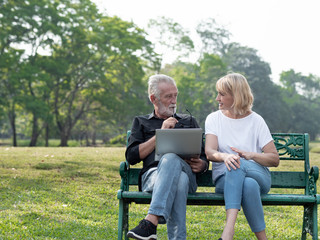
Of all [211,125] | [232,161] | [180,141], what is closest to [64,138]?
[211,125]

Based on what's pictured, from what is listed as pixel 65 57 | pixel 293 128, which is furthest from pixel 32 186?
pixel 293 128

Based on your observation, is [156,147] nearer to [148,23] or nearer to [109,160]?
[109,160]

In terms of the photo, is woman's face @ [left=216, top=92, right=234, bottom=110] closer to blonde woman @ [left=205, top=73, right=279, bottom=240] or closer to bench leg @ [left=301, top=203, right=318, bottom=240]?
blonde woman @ [left=205, top=73, right=279, bottom=240]

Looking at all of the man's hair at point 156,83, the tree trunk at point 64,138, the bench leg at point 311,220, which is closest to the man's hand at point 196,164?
the man's hair at point 156,83

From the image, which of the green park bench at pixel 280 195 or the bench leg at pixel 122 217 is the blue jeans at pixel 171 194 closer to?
the green park bench at pixel 280 195

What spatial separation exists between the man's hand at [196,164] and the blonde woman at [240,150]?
0.08 metres

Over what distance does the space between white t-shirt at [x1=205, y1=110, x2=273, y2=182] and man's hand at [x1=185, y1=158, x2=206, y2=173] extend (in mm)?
111

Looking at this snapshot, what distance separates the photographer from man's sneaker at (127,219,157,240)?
2.97 metres

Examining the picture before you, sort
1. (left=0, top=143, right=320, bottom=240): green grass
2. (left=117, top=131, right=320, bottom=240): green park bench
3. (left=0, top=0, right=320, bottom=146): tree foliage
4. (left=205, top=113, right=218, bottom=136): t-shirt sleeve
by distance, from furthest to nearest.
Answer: (left=0, top=0, right=320, bottom=146): tree foliage
(left=0, top=143, right=320, bottom=240): green grass
(left=205, top=113, right=218, bottom=136): t-shirt sleeve
(left=117, top=131, right=320, bottom=240): green park bench

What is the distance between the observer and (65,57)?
28484 mm

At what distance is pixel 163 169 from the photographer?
10.7 feet

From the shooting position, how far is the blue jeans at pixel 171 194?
3102 millimetres

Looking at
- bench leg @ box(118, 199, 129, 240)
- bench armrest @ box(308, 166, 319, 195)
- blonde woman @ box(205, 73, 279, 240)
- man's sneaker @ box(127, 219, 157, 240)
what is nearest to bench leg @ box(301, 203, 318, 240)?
bench armrest @ box(308, 166, 319, 195)

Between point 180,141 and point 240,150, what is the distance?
53cm
